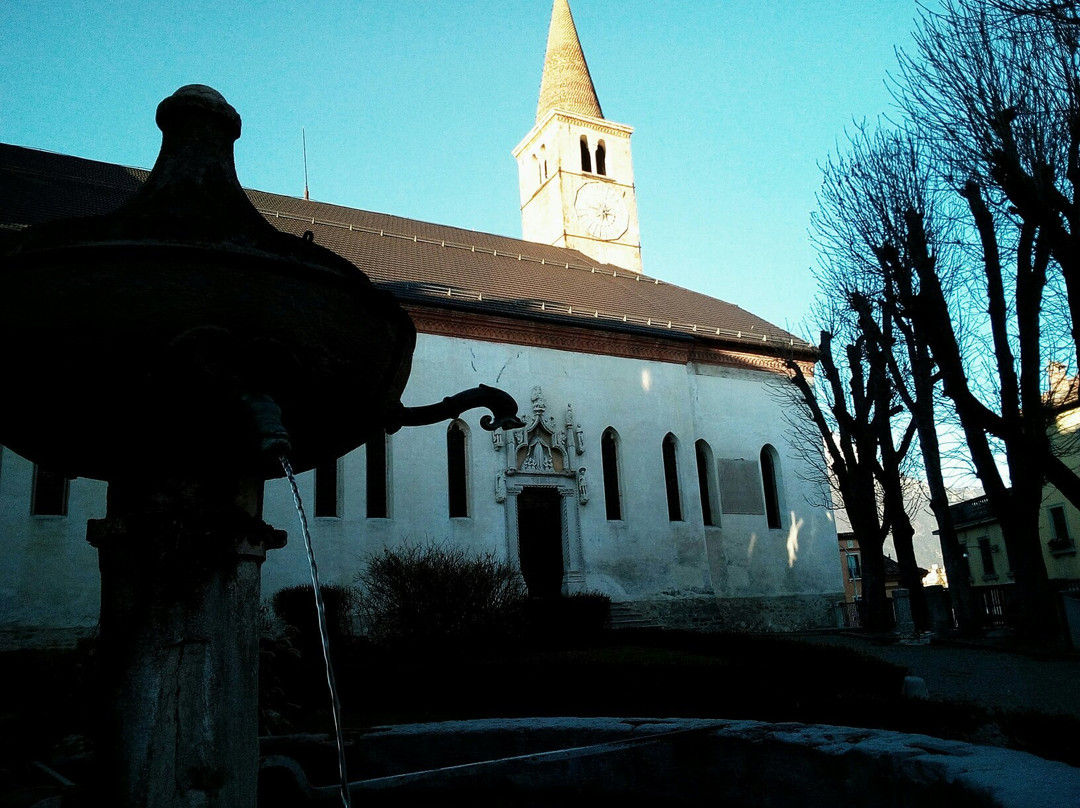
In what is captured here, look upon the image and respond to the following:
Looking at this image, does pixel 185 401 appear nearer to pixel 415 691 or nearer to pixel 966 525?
pixel 415 691

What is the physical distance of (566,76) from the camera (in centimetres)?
3541

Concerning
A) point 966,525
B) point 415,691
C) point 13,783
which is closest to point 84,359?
point 13,783

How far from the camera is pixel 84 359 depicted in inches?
110

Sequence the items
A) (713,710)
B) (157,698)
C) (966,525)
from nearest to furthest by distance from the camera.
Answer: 1. (157,698)
2. (713,710)
3. (966,525)

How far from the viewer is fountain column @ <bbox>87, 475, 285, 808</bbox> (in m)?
2.73

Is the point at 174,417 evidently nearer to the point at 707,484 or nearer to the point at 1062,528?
the point at 707,484

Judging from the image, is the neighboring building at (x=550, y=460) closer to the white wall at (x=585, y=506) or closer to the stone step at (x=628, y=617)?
the white wall at (x=585, y=506)

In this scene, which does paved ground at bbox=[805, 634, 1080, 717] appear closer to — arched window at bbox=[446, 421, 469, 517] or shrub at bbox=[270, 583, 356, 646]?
arched window at bbox=[446, 421, 469, 517]

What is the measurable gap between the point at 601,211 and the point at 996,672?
24.9 m

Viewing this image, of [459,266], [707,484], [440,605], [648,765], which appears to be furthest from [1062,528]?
[648,765]

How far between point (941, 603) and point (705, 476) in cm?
788

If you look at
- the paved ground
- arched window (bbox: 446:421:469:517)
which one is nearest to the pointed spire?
arched window (bbox: 446:421:469:517)

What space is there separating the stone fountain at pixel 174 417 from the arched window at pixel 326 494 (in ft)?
50.3

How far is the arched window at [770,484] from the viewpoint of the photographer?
24.2m
